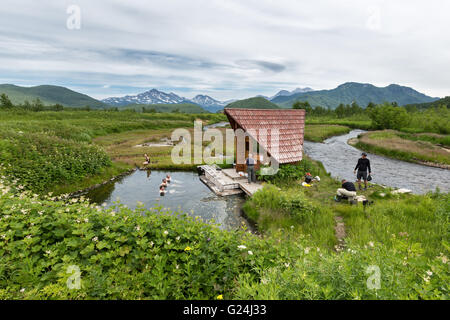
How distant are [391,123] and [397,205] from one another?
54.9 metres

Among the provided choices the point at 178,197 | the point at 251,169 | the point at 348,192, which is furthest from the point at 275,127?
the point at 178,197

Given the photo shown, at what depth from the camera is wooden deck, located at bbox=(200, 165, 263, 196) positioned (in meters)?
13.8

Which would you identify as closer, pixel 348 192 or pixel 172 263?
pixel 172 263

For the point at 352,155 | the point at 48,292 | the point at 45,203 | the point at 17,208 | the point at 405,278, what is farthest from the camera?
the point at 352,155

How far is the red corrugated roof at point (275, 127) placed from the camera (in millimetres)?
14781

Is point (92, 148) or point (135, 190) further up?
point (92, 148)

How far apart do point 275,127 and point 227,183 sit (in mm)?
5893

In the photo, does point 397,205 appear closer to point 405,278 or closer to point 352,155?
point 405,278

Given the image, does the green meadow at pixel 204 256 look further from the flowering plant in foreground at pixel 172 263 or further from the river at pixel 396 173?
the river at pixel 396 173

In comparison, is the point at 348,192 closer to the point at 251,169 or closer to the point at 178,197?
the point at 251,169

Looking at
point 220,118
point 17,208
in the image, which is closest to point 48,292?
point 17,208

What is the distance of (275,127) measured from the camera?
16.1m

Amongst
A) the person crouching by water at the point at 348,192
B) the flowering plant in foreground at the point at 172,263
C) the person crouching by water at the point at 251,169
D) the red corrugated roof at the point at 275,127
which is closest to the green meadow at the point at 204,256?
the flowering plant in foreground at the point at 172,263

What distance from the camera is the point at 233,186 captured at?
47.4ft
